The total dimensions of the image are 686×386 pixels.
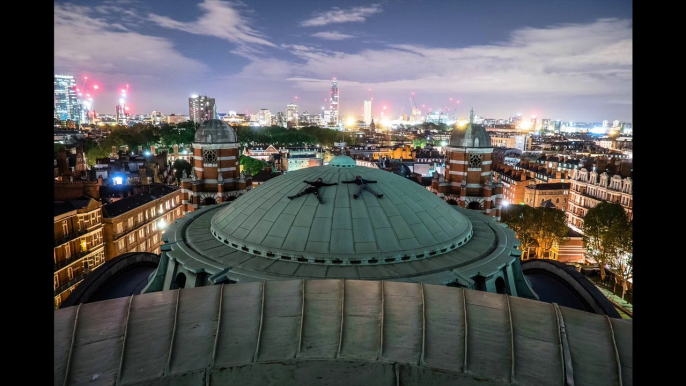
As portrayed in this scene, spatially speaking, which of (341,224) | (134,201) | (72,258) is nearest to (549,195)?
(341,224)

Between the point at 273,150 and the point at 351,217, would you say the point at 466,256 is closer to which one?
the point at 351,217

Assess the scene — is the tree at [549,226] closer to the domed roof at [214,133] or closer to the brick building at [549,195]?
the brick building at [549,195]

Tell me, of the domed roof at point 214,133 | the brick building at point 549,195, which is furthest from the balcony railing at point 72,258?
the brick building at point 549,195
